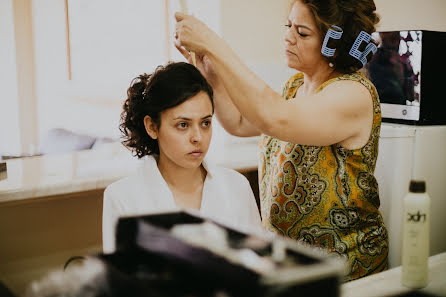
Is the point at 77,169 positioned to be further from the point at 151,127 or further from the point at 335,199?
the point at 335,199

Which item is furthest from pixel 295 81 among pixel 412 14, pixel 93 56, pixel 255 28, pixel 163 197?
pixel 93 56

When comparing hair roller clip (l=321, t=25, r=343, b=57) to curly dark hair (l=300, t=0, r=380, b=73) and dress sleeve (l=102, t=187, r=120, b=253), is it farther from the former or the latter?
dress sleeve (l=102, t=187, r=120, b=253)

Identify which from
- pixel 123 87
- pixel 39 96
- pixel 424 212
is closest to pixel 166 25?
pixel 123 87

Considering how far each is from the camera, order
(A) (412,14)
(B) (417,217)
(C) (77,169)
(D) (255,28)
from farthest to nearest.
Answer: (D) (255,28) → (A) (412,14) → (C) (77,169) → (B) (417,217)

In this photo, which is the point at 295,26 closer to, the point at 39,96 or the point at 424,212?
the point at 424,212

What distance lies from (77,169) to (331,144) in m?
1.09

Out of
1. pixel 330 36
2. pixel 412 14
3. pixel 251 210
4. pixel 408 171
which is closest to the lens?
pixel 330 36

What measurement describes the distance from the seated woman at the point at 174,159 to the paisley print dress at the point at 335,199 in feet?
0.56

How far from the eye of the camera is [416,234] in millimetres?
1054

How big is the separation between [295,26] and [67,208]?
1.24 m

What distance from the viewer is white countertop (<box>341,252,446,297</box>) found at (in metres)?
1.08

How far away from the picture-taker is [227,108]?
6.29 ft

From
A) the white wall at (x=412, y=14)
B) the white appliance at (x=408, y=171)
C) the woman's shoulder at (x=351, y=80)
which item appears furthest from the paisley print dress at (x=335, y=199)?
the white wall at (x=412, y=14)

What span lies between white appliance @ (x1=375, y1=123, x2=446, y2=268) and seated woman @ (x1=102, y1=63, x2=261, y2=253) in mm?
602
